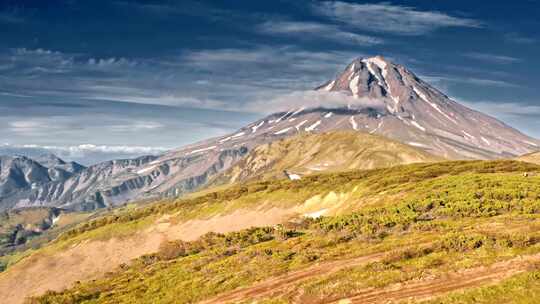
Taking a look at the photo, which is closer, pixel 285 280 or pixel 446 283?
pixel 446 283

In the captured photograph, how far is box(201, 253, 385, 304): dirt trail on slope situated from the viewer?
128 feet

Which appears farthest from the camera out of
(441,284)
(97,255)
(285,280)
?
(97,255)

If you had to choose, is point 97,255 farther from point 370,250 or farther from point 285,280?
point 370,250

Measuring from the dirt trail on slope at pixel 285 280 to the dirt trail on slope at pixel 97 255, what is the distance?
337 ft

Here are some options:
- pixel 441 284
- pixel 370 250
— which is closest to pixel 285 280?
pixel 370 250

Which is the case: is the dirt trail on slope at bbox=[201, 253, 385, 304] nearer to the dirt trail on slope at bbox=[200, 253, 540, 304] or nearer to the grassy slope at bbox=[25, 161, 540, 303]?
the dirt trail on slope at bbox=[200, 253, 540, 304]

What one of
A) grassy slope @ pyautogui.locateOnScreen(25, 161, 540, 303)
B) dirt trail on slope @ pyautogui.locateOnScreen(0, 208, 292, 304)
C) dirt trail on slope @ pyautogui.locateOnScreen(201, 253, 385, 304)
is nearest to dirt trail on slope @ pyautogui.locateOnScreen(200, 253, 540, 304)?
grassy slope @ pyautogui.locateOnScreen(25, 161, 540, 303)

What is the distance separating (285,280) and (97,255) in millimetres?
140777

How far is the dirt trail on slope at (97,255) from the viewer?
13338 centimetres

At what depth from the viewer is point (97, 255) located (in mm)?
161625

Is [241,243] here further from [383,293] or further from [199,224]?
[199,224]

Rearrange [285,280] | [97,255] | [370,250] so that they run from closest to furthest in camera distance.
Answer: [285,280], [370,250], [97,255]

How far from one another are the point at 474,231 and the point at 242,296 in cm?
2500

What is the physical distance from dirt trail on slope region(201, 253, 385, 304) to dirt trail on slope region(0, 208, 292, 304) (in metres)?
103
